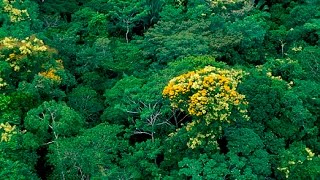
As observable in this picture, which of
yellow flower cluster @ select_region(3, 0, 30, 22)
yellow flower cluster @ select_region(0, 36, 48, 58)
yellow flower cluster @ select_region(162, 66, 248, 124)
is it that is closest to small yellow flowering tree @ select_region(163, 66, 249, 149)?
yellow flower cluster @ select_region(162, 66, 248, 124)

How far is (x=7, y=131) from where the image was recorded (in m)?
14.7

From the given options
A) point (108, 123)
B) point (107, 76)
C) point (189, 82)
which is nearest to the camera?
point (189, 82)

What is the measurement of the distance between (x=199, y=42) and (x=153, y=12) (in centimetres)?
506

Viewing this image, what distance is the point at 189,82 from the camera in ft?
44.2

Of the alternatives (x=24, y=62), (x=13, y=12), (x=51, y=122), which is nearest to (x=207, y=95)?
(x=51, y=122)

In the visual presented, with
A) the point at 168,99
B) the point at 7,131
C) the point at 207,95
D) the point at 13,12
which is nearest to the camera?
the point at 207,95

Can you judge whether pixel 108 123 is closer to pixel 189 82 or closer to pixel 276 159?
pixel 189 82

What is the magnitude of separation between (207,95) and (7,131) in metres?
6.09

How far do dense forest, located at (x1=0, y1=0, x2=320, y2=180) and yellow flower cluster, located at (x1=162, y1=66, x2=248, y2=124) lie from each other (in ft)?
0.10

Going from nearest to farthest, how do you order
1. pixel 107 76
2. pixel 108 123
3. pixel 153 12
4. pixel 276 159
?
pixel 276 159 < pixel 108 123 < pixel 107 76 < pixel 153 12

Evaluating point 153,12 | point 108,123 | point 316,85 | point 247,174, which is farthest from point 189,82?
point 153,12

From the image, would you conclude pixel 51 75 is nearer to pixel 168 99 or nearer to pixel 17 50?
pixel 17 50

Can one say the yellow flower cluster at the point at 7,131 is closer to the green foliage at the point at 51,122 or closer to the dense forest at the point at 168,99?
the dense forest at the point at 168,99

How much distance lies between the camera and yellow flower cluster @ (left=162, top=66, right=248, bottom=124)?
42.9 ft
